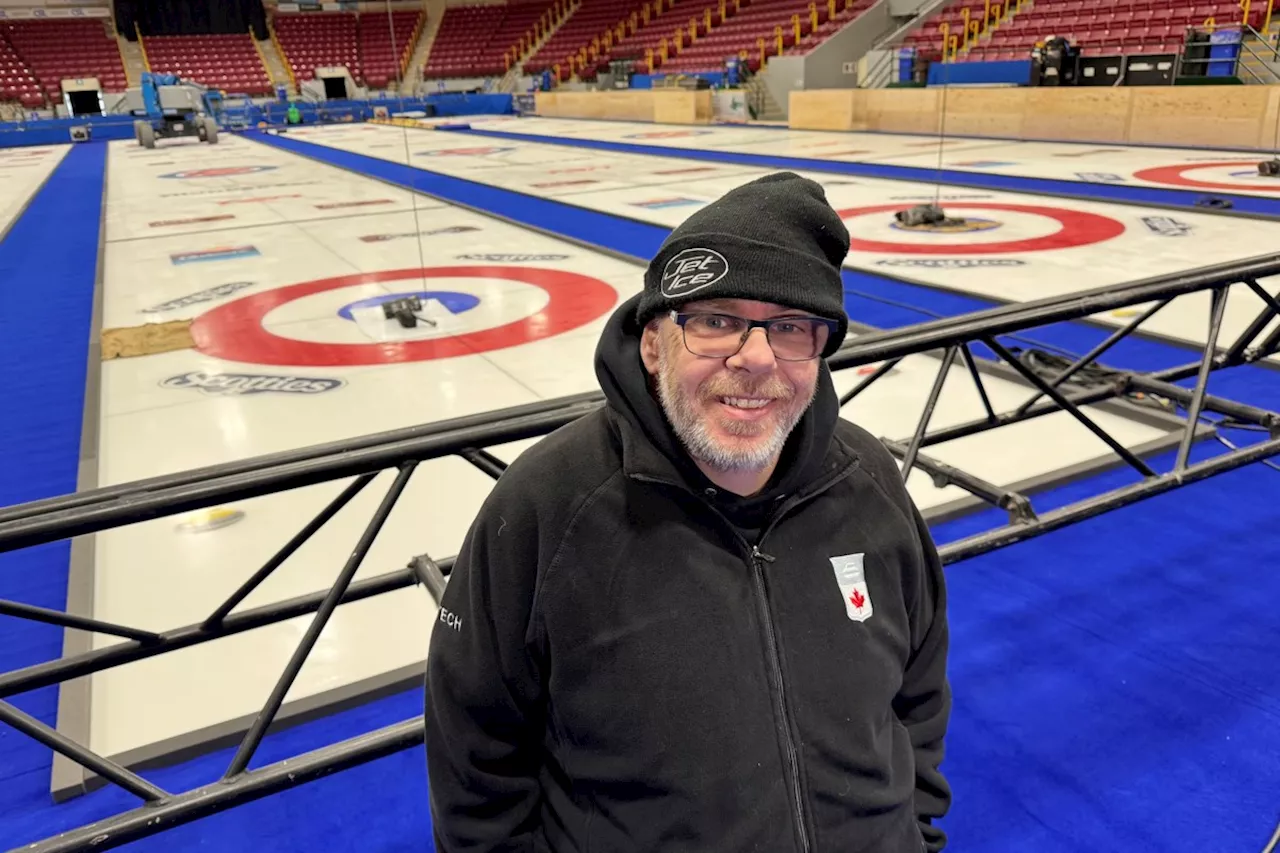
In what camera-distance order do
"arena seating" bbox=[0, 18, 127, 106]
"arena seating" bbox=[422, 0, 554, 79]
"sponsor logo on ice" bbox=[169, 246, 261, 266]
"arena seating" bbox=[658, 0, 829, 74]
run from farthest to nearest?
"arena seating" bbox=[422, 0, 554, 79] → "arena seating" bbox=[0, 18, 127, 106] → "arena seating" bbox=[658, 0, 829, 74] → "sponsor logo on ice" bbox=[169, 246, 261, 266]

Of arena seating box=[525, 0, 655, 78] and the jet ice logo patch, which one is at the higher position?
arena seating box=[525, 0, 655, 78]

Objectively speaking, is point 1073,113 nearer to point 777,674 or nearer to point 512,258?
point 512,258

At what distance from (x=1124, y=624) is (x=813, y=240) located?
2.13 m

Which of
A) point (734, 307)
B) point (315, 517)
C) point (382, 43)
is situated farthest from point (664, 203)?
point (382, 43)

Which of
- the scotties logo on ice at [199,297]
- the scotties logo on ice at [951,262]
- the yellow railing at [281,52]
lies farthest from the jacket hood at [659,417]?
the yellow railing at [281,52]

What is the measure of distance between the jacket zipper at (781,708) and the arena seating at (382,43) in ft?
109

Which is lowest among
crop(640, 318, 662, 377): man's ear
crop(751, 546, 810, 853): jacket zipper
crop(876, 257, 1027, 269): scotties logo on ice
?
crop(876, 257, 1027, 269): scotties logo on ice

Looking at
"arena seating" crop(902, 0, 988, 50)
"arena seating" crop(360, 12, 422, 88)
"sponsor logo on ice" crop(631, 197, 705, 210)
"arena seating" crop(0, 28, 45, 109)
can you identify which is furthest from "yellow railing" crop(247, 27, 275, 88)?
"sponsor logo on ice" crop(631, 197, 705, 210)

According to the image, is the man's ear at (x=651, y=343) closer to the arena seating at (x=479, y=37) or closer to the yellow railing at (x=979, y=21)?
the yellow railing at (x=979, y=21)

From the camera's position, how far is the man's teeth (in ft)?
4.23

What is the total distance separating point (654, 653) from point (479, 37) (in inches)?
1486

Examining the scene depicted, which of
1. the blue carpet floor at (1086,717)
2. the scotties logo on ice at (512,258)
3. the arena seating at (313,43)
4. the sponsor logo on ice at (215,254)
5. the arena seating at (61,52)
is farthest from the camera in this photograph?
the arena seating at (313,43)

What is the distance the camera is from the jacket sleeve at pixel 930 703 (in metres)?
1.55

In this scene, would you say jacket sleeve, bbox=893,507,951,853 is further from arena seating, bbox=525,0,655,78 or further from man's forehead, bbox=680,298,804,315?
arena seating, bbox=525,0,655,78
